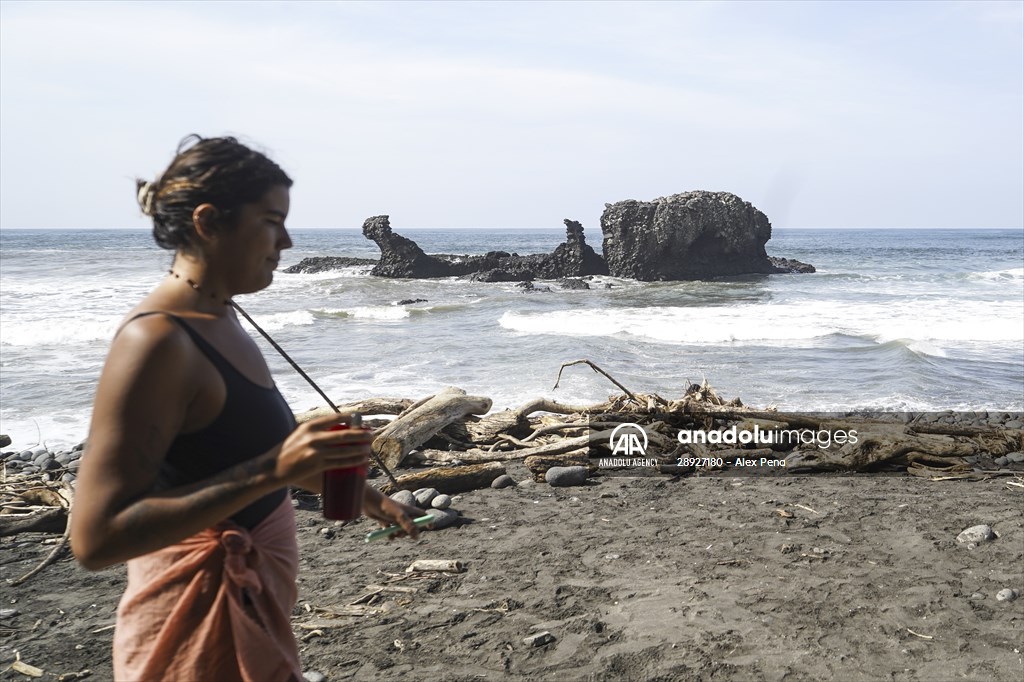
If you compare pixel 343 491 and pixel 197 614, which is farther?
pixel 343 491

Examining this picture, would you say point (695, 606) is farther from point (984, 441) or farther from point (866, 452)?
point (984, 441)

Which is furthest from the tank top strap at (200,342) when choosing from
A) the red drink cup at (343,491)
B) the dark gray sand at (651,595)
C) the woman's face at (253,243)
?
the dark gray sand at (651,595)

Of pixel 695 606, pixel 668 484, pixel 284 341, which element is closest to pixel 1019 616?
pixel 695 606

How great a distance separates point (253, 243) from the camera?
177 centimetres

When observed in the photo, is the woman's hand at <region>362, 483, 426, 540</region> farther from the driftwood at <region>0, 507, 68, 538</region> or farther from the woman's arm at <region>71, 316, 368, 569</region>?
the driftwood at <region>0, 507, 68, 538</region>

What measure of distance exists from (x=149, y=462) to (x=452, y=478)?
18.4 ft

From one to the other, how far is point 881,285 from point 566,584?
1365 inches

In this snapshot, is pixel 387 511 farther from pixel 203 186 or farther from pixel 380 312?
pixel 380 312

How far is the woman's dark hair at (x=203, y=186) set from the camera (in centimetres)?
172

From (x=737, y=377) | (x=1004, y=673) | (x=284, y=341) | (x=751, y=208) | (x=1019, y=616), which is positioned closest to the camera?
(x=1004, y=673)

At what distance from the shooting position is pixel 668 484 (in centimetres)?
727

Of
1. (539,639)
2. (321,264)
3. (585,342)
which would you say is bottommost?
(539,639)

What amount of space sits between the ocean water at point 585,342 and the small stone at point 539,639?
257cm

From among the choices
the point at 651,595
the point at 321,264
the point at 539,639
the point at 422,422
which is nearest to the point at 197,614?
the point at 539,639
